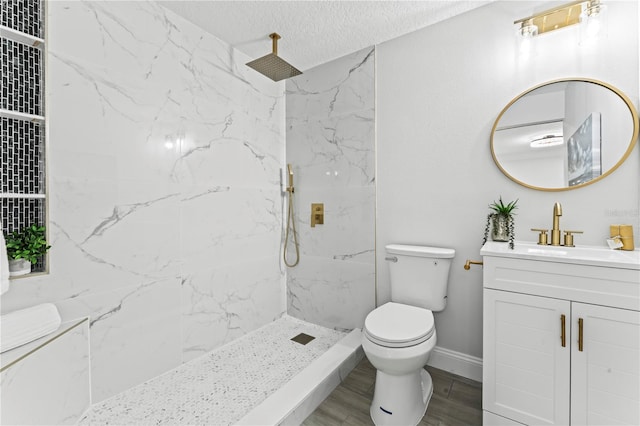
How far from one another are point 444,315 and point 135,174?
7.07 feet

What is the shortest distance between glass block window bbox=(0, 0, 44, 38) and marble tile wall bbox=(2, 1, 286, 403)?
0.19 ft

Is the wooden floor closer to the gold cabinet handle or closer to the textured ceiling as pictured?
the gold cabinet handle

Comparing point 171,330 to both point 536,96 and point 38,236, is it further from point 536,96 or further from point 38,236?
point 536,96

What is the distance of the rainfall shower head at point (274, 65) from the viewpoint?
76.6 inches

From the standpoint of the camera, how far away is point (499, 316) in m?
1.33

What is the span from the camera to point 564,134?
1.53 metres

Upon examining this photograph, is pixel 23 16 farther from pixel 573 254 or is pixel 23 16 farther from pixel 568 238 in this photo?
pixel 568 238

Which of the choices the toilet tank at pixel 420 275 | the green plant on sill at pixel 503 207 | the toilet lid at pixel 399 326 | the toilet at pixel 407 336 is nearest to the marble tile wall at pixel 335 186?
the toilet tank at pixel 420 275

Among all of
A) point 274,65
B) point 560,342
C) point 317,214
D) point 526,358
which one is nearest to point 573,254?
point 560,342

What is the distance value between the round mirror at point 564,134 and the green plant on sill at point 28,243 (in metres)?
2.41

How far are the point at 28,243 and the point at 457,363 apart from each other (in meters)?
2.45

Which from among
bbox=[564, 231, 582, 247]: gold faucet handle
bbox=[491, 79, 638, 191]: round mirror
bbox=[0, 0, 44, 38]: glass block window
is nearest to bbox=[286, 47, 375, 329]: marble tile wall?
bbox=[491, 79, 638, 191]: round mirror

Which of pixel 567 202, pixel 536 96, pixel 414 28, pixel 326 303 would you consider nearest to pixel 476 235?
pixel 567 202

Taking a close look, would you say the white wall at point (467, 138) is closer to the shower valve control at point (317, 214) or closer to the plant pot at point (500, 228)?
the plant pot at point (500, 228)
